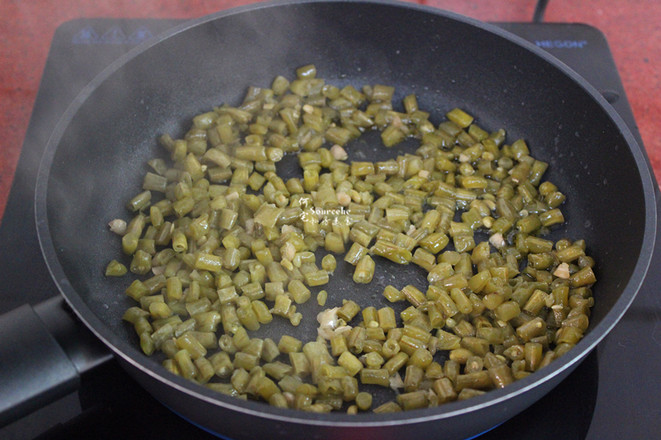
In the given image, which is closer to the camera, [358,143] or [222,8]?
[358,143]

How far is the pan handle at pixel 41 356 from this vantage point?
116cm

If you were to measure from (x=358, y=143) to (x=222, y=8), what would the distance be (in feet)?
3.65

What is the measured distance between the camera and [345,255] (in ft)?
5.96

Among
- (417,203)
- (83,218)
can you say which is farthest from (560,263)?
(83,218)

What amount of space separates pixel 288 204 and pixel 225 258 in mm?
293

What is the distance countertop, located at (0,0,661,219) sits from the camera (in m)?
2.43

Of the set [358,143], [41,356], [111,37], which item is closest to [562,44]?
[358,143]

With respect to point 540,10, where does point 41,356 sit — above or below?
below

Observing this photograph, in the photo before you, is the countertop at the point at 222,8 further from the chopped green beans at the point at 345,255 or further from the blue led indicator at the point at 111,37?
the chopped green beans at the point at 345,255

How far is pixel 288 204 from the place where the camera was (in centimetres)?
192

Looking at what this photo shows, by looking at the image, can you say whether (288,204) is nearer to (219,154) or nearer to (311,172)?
(311,172)

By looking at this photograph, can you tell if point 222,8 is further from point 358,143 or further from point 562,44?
point 562,44

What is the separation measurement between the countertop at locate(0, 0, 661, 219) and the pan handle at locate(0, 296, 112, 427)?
1263 mm

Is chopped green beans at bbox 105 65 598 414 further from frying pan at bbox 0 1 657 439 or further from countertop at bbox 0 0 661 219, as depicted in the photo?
countertop at bbox 0 0 661 219
